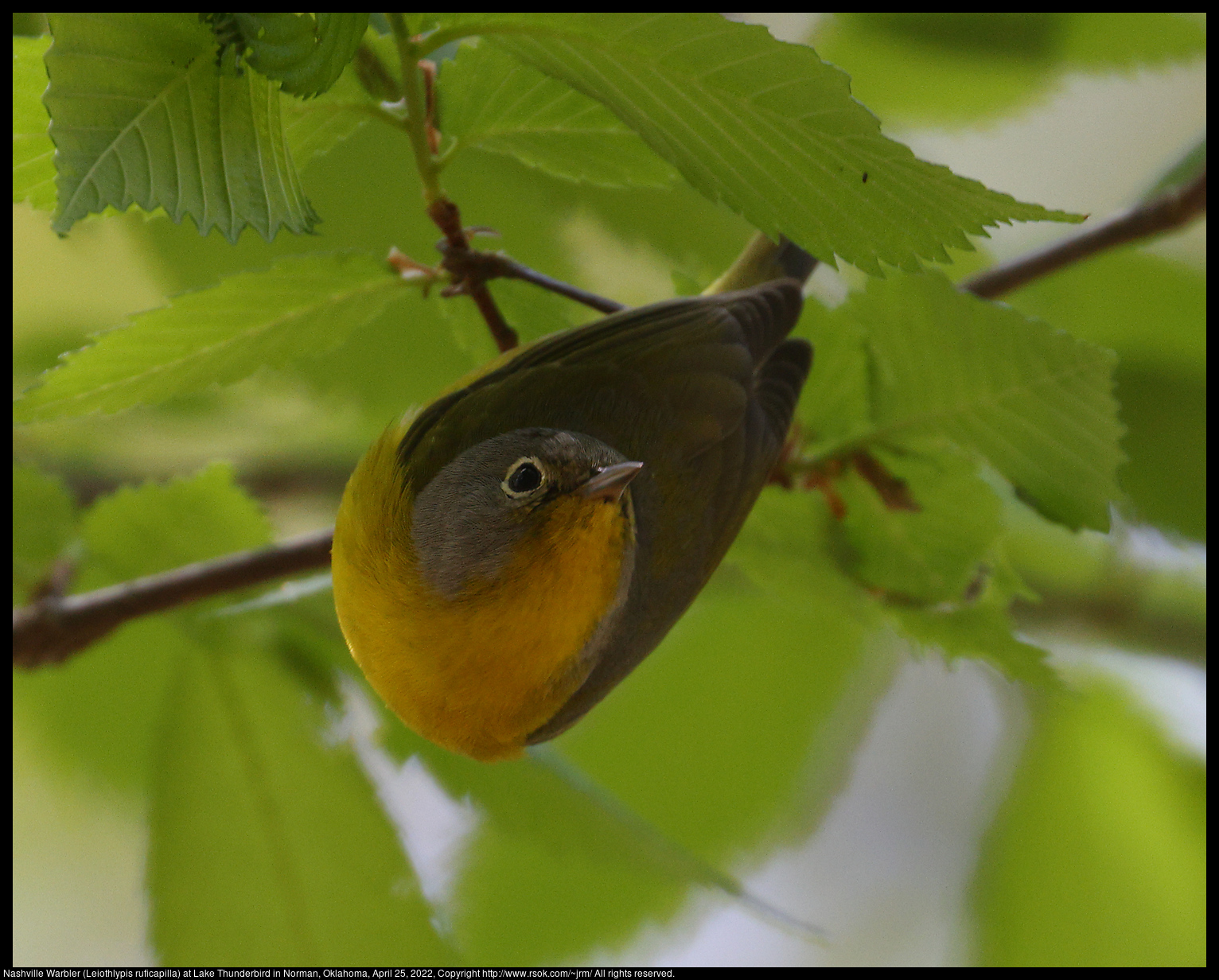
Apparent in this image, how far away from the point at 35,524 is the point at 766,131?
47 centimetres

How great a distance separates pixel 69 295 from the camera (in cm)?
78

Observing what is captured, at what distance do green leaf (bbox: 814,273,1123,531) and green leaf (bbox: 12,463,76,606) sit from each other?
443 mm

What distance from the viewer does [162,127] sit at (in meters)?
0.21

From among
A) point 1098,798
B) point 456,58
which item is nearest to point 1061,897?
point 1098,798

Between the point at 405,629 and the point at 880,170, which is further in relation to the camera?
A: the point at 405,629

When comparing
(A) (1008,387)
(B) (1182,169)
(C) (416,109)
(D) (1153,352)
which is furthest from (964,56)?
(C) (416,109)

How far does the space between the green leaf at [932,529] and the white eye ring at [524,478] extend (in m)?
0.16

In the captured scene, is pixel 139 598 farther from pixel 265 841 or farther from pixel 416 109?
pixel 416 109

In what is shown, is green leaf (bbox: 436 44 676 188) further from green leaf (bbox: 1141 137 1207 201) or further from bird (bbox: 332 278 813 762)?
green leaf (bbox: 1141 137 1207 201)

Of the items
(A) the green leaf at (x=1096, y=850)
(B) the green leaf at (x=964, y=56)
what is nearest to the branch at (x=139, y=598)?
(B) the green leaf at (x=964, y=56)

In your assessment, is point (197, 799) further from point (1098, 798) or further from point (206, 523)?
point (1098, 798)

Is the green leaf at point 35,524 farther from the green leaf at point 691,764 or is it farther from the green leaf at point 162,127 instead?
the green leaf at point 162,127

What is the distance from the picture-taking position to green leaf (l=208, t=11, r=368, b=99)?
0.21 metres

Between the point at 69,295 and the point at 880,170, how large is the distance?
2.45ft
